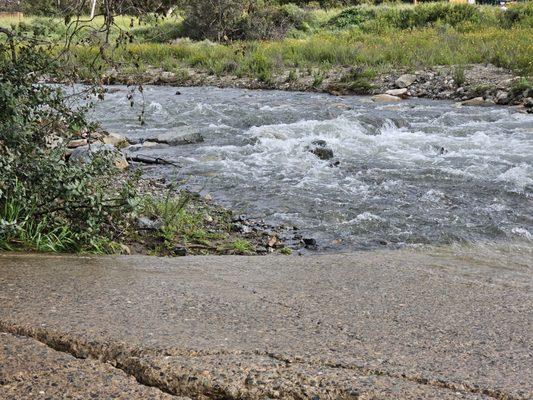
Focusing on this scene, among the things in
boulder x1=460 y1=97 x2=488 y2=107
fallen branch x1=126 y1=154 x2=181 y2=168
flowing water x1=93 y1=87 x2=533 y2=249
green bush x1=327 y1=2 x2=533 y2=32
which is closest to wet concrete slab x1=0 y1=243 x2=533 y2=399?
flowing water x1=93 y1=87 x2=533 y2=249

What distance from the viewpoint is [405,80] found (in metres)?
19.2

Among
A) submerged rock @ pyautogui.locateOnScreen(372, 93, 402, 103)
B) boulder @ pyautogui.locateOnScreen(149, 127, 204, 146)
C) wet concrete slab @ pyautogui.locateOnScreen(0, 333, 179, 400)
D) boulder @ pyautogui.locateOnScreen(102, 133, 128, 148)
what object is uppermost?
wet concrete slab @ pyautogui.locateOnScreen(0, 333, 179, 400)

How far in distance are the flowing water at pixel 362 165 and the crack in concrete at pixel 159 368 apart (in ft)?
12.0

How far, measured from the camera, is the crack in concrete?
2.67m

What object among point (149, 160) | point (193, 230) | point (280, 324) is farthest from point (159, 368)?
point (149, 160)

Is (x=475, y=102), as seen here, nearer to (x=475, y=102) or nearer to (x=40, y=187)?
(x=475, y=102)

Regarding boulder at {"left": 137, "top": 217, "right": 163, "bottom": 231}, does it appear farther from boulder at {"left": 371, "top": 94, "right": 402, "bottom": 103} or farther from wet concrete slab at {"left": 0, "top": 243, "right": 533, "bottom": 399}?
boulder at {"left": 371, "top": 94, "right": 402, "bottom": 103}

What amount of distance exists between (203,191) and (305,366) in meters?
5.92

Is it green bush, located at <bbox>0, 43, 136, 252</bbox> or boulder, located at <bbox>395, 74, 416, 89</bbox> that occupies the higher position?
green bush, located at <bbox>0, 43, 136, 252</bbox>

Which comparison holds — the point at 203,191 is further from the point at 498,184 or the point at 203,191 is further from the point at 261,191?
the point at 498,184

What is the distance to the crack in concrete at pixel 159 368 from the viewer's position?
267cm

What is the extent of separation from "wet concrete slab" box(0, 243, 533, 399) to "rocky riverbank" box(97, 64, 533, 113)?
1148 cm

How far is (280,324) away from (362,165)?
699 cm

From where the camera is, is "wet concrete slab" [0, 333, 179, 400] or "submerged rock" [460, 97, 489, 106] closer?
"wet concrete slab" [0, 333, 179, 400]
